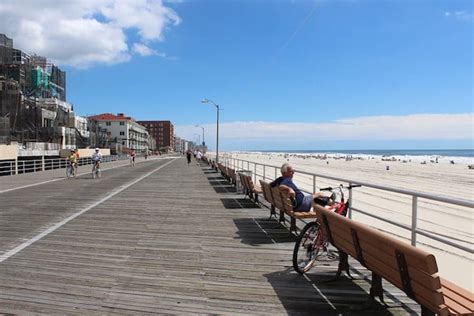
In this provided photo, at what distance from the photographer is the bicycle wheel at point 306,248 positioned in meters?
5.52

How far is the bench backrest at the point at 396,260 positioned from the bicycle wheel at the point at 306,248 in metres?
0.57

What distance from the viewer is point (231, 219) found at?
32.0 feet

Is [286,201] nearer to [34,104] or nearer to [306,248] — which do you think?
[306,248]

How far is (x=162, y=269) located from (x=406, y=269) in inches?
124

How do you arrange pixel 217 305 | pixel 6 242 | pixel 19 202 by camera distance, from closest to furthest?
pixel 217 305
pixel 6 242
pixel 19 202

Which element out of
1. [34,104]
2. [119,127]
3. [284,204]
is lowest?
[284,204]

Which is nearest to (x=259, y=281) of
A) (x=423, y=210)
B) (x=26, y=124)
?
(x=423, y=210)

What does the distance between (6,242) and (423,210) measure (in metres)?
13.6

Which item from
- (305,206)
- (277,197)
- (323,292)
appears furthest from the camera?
(277,197)

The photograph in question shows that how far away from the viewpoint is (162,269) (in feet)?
18.7

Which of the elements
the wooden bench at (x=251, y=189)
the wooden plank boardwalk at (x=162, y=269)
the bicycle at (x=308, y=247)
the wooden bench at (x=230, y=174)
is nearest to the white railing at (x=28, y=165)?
the wooden bench at (x=230, y=174)

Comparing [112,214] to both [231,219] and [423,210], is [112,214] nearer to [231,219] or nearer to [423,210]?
[231,219]

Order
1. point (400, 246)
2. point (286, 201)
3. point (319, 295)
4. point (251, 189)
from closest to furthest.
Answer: point (400, 246)
point (319, 295)
point (286, 201)
point (251, 189)

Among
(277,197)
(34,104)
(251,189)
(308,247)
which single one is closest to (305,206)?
(277,197)
